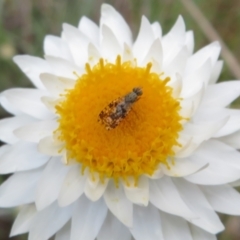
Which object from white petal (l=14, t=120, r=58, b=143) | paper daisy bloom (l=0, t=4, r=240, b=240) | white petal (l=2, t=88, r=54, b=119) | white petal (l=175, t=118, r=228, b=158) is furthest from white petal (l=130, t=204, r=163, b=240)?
white petal (l=2, t=88, r=54, b=119)

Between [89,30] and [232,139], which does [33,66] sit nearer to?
[89,30]

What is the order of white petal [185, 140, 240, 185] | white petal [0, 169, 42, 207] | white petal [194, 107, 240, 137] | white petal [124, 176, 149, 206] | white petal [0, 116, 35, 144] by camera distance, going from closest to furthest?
1. white petal [124, 176, 149, 206]
2. white petal [185, 140, 240, 185]
3. white petal [194, 107, 240, 137]
4. white petal [0, 169, 42, 207]
5. white petal [0, 116, 35, 144]

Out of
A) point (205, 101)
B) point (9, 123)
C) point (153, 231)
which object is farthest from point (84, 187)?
point (205, 101)

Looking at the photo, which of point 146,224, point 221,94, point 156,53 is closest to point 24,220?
point 146,224

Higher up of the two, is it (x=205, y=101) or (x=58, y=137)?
(x=58, y=137)

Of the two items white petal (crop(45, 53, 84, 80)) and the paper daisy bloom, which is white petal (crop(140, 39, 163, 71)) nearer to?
the paper daisy bloom

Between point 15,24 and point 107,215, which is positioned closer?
point 107,215

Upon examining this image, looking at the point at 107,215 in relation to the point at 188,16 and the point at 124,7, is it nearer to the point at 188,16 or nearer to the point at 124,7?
the point at 188,16
